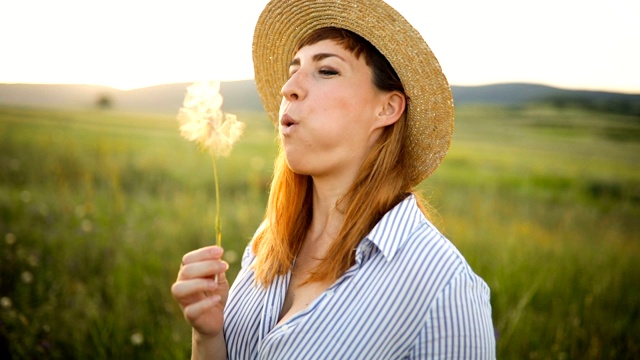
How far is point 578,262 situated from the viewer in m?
5.51

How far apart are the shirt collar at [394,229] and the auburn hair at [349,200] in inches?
3.5

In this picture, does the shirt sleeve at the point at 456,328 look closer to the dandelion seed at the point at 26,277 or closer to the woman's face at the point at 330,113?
the woman's face at the point at 330,113

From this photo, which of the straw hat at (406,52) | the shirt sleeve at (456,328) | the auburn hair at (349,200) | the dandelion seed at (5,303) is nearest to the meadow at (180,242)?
the dandelion seed at (5,303)

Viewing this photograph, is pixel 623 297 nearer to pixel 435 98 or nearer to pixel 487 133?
pixel 435 98

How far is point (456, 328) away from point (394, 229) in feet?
1.28

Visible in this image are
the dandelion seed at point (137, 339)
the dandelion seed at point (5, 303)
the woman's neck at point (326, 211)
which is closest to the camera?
the woman's neck at point (326, 211)

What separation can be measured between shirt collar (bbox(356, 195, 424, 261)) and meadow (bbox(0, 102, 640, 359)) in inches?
20.2

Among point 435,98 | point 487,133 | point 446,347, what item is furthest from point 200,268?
point 487,133

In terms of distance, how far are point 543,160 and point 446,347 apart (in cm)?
1336

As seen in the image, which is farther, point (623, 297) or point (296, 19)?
point (623, 297)

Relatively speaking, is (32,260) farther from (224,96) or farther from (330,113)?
(330,113)

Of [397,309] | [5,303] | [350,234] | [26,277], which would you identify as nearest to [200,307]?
[350,234]

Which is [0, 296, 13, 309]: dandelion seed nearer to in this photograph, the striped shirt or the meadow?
the meadow

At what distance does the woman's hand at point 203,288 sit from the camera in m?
1.84
